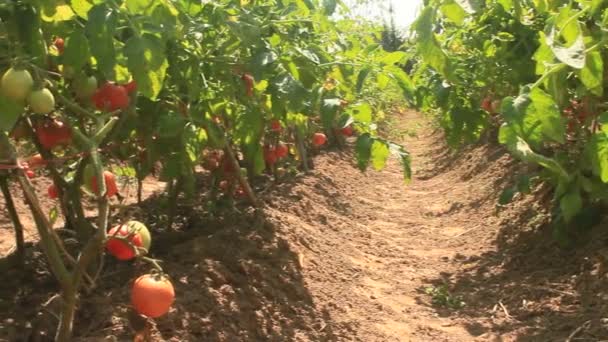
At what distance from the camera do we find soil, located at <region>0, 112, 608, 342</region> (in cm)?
239

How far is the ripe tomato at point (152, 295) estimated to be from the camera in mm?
1624

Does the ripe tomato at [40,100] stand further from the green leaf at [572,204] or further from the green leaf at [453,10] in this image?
the green leaf at [572,204]

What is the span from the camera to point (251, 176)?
4672mm

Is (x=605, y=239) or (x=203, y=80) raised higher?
(x=203, y=80)

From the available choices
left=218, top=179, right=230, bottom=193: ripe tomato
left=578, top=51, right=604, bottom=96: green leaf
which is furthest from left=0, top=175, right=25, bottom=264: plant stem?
left=578, top=51, right=604, bottom=96: green leaf

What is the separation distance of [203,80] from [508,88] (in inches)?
97.0

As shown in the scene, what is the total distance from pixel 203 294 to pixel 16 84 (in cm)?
140

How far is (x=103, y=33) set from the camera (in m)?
1.42

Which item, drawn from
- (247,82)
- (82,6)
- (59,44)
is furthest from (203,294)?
(82,6)

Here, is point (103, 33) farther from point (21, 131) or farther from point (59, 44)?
point (21, 131)

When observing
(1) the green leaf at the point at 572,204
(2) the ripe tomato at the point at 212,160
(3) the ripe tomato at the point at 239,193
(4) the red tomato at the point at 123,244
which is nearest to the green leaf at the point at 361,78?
(4) the red tomato at the point at 123,244

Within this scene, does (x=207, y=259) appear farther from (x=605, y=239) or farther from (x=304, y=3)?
(x=605, y=239)

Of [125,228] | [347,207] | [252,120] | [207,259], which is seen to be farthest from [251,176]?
[125,228]

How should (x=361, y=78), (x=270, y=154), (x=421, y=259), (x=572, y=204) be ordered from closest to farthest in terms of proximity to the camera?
(x=361, y=78), (x=572, y=204), (x=270, y=154), (x=421, y=259)
